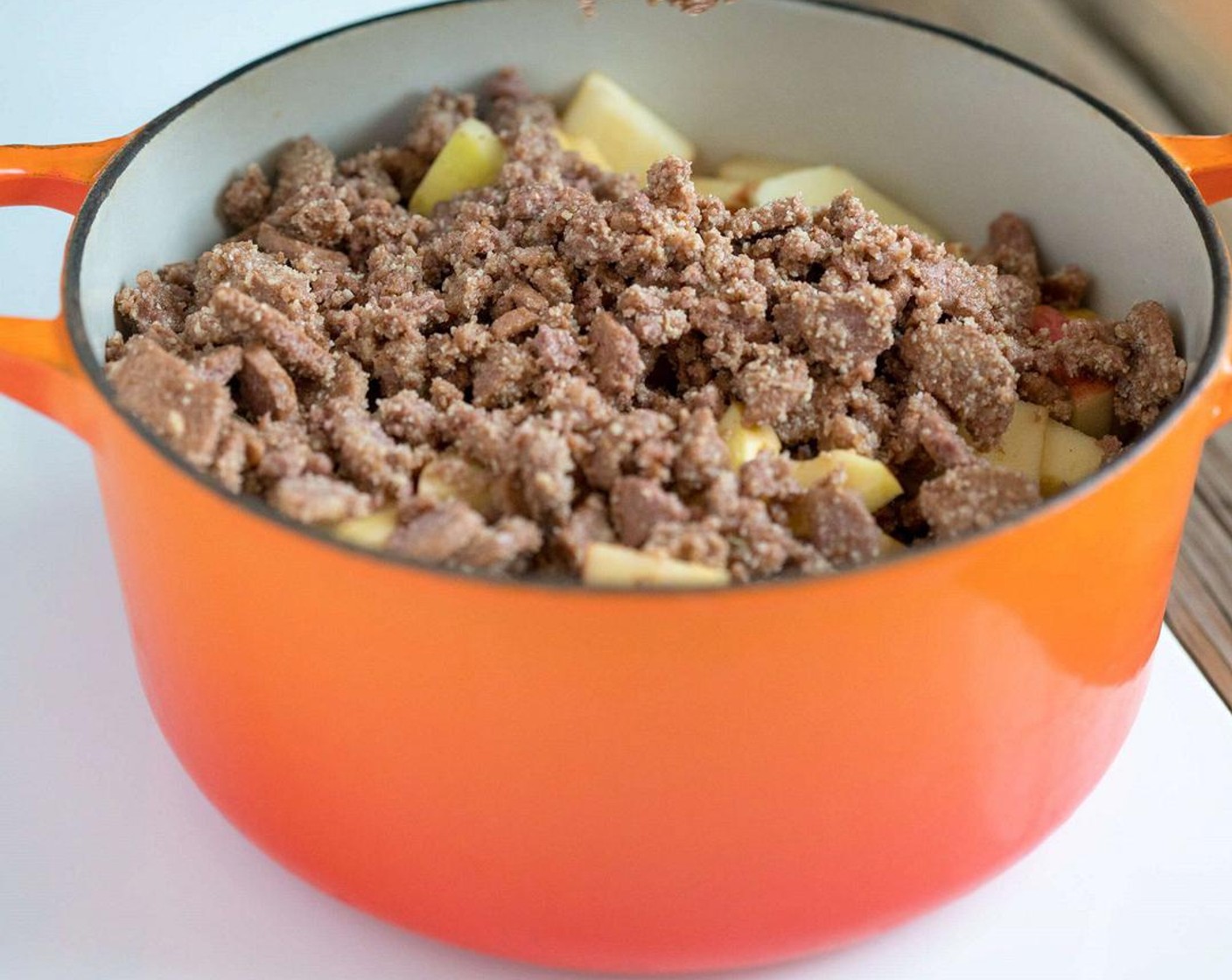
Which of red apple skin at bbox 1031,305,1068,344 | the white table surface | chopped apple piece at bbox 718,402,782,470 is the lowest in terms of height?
the white table surface

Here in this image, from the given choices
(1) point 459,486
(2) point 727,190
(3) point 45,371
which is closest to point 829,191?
(2) point 727,190

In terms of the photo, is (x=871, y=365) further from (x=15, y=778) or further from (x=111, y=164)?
(x=15, y=778)

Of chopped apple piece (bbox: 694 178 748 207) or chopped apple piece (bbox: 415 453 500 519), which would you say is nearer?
chopped apple piece (bbox: 415 453 500 519)

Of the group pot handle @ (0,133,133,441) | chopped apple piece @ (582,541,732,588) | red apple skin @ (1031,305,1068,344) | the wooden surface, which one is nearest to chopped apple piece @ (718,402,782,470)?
chopped apple piece @ (582,541,732,588)

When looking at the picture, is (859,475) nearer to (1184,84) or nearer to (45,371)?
(45,371)

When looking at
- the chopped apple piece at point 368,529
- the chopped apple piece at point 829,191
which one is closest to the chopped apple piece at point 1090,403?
the chopped apple piece at point 829,191

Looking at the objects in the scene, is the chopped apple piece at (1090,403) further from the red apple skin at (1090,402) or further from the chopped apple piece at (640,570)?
the chopped apple piece at (640,570)

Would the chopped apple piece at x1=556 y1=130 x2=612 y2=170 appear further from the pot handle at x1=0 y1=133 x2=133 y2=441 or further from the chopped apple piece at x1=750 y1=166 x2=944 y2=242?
the pot handle at x1=0 y1=133 x2=133 y2=441

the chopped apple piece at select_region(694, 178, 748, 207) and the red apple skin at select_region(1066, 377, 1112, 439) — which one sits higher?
the red apple skin at select_region(1066, 377, 1112, 439)
